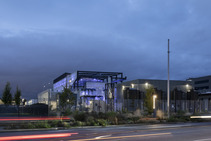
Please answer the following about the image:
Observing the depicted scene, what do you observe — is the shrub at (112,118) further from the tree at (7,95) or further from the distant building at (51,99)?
the tree at (7,95)

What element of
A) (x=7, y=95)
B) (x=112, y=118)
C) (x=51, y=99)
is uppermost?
(x=7, y=95)

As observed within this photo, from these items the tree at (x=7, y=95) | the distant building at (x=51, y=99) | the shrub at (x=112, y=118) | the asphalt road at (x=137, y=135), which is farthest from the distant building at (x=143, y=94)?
the asphalt road at (x=137, y=135)

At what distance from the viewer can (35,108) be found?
128ft

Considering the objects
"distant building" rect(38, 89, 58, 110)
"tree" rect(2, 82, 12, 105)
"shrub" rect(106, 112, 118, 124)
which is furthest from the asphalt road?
"tree" rect(2, 82, 12, 105)

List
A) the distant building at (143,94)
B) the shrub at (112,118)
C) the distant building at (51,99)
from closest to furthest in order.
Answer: the shrub at (112,118), the distant building at (143,94), the distant building at (51,99)

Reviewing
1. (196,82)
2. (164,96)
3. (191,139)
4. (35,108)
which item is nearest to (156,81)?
(164,96)

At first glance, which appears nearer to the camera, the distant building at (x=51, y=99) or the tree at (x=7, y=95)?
the tree at (x=7, y=95)

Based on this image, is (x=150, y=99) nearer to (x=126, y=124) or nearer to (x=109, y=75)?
(x=126, y=124)

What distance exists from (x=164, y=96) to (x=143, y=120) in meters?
35.2

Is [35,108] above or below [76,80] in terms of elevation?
below

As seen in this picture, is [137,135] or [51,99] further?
[51,99]

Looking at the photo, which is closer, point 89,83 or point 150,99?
point 150,99

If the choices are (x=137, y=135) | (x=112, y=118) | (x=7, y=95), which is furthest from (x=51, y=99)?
(x=137, y=135)

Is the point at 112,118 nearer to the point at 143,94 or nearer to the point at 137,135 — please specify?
the point at 137,135
